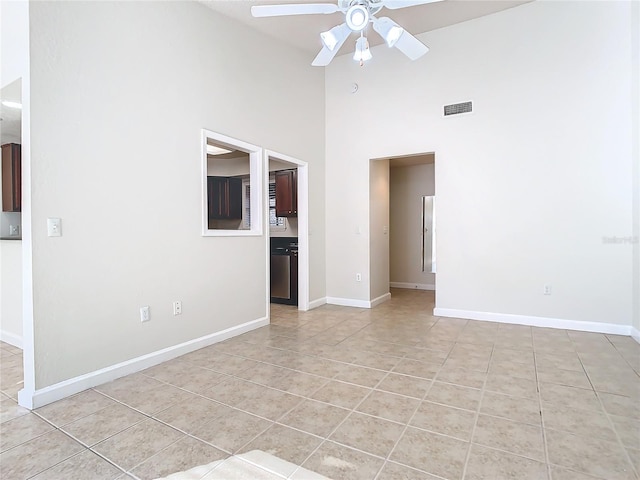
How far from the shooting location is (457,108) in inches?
178

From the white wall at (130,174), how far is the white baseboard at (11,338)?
150 centimetres

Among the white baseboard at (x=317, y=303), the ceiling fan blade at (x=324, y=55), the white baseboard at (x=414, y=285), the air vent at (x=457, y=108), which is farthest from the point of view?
the white baseboard at (x=414, y=285)

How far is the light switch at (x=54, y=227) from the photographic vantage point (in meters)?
2.36

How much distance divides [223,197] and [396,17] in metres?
3.82

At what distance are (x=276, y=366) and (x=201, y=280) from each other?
3.84 ft

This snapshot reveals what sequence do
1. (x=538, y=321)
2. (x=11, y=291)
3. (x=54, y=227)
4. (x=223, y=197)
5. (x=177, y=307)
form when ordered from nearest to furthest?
(x=54, y=227)
(x=177, y=307)
(x=11, y=291)
(x=538, y=321)
(x=223, y=197)

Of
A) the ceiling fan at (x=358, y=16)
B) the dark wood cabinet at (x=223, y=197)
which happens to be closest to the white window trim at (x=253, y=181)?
the ceiling fan at (x=358, y=16)

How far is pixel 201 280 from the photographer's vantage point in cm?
347

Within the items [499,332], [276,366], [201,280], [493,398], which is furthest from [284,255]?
[493,398]

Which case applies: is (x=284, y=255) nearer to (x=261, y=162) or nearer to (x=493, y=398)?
(x=261, y=162)

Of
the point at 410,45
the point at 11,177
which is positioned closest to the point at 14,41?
the point at 11,177

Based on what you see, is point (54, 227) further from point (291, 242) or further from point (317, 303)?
point (317, 303)

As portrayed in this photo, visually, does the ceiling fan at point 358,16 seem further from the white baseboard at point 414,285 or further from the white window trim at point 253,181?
the white baseboard at point 414,285

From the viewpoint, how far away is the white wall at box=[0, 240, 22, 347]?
10.7 feet
